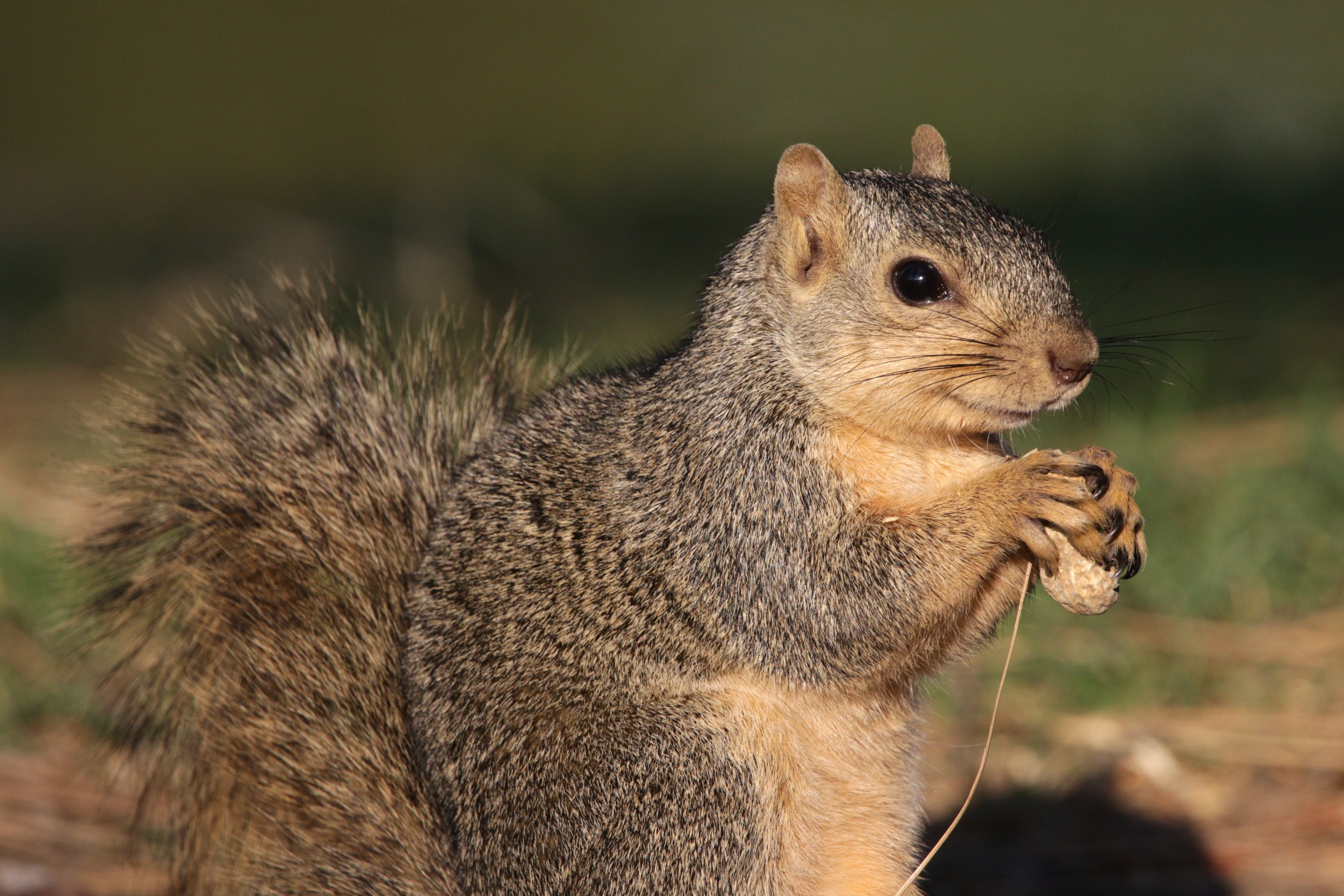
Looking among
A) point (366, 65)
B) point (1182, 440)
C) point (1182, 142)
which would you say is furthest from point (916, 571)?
point (366, 65)

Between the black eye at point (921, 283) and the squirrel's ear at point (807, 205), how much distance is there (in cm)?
12

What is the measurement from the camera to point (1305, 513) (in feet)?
9.98

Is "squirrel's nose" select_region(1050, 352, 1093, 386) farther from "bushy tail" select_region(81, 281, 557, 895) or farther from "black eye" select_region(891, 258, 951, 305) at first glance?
"bushy tail" select_region(81, 281, 557, 895)

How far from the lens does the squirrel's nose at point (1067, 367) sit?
1699mm

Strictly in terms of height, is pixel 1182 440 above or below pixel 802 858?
above

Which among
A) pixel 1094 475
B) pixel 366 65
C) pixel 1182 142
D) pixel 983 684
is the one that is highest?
pixel 366 65

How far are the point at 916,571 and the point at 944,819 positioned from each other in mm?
852

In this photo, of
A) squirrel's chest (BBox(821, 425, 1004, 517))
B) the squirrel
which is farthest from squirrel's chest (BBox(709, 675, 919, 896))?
squirrel's chest (BBox(821, 425, 1004, 517))

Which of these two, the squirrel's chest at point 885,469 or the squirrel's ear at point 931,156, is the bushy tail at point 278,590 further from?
the squirrel's ear at point 931,156

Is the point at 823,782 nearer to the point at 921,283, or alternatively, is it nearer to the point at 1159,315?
the point at 921,283

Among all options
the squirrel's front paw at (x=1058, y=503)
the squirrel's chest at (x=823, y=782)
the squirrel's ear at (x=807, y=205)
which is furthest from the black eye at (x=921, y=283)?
the squirrel's chest at (x=823, y=782)

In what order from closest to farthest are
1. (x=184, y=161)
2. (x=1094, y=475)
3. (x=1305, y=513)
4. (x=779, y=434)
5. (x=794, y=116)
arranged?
Result: (x=1094, y=475) < (x=779, y=434) < (x=1305, y=513) < (x=794, y=116) < (x=184, y=161)

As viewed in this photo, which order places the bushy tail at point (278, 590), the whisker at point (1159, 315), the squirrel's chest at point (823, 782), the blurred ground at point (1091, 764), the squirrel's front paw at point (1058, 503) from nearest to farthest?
the squirrel's front paw at point (1058, 503) → the squirrel's chest at point (823, 782) → the bushy tail at point (278, 590) → the whisker at point (1159, 315) → the blurred ground at point (1091, 764)

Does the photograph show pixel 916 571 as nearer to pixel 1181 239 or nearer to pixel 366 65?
pixel 1181 239
